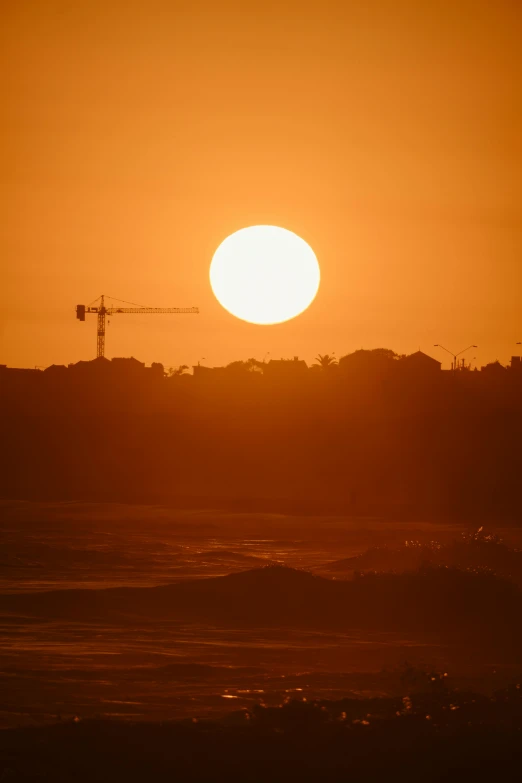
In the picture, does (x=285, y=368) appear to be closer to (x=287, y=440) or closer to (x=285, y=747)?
(x=287, y=440)

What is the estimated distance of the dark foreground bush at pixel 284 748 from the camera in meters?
14.3

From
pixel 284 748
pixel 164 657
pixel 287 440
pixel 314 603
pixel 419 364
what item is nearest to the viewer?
pixel 284 748

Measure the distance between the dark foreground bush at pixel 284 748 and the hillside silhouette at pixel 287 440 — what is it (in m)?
61.0

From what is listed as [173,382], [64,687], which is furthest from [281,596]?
[173,382]

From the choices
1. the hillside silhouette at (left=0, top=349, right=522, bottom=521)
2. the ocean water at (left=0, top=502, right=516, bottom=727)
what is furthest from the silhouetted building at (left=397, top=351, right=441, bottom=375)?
the ocean water at (left=0, top=502, right=516, bottom=727)

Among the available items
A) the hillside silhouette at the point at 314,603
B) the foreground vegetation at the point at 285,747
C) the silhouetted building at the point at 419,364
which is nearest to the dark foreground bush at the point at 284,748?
the foreground vegetation at the point at 285,747

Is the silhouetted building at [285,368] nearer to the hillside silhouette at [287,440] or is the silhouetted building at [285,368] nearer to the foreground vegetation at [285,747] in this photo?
the hillside silhouette at [287,440]

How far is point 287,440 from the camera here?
102000mm

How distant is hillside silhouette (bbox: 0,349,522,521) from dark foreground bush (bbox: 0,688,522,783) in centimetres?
6103

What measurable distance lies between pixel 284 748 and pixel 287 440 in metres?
87.1

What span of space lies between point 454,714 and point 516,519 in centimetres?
5791

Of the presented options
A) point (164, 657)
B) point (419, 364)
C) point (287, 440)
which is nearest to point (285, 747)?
point (164, 657)

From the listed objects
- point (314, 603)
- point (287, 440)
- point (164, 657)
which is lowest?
point (164, 657)

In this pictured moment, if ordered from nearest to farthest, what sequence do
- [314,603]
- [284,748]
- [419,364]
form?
[284,748]
[314,603]
[419,364]
